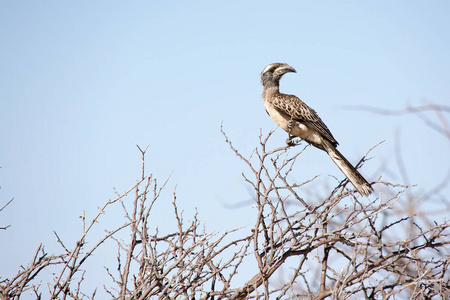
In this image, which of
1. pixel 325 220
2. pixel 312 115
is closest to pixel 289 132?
pixel 312 115

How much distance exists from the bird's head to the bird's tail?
4.89ft

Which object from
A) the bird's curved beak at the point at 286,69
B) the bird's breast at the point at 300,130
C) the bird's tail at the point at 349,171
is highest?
the bird's curved beak at the point at 286,69

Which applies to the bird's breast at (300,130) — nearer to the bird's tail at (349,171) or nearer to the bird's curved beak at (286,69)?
the bird's tail at (349,171)

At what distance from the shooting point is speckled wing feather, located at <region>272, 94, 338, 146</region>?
613 centimetres

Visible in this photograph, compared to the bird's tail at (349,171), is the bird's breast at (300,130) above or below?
above

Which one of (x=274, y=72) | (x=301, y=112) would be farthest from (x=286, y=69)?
(x=301, y=112)

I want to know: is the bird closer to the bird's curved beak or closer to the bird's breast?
the bird's breast

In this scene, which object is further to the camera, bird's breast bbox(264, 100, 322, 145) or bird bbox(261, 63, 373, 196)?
bird's breast bbox(264, 100, 322, 145)

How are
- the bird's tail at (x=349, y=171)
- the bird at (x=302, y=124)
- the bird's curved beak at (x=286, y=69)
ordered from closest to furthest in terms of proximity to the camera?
the bird's tail at (x=349, y=171), the bird at (x=302, y=124), the bird's curved beak at (x=286, y=69)

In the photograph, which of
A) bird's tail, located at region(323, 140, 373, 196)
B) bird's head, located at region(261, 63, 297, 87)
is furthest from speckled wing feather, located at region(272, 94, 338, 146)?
bird's head, located at region(261, 63, 297, 87)

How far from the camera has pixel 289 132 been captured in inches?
244

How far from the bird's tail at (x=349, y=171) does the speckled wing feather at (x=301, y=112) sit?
4.2 inches

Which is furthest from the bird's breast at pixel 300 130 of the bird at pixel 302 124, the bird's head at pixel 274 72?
the bird's head at pixel 274 72

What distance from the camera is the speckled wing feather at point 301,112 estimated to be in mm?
6129
